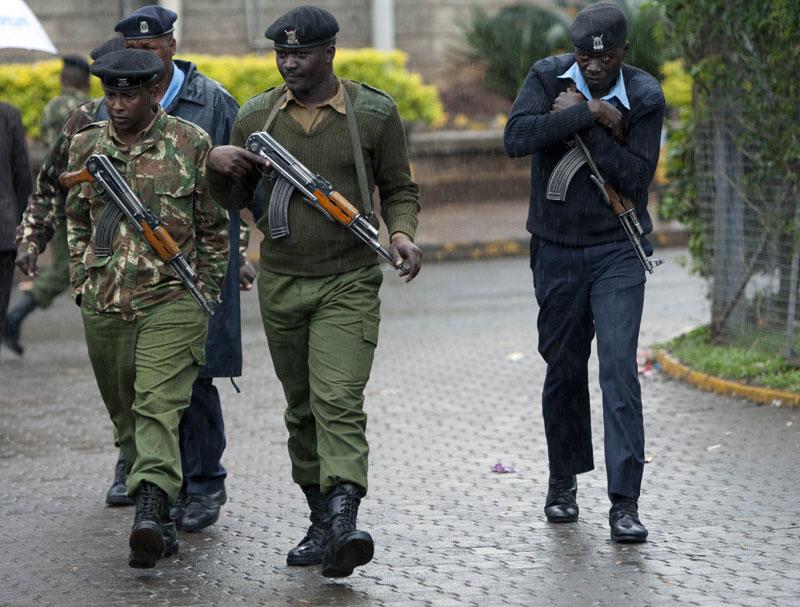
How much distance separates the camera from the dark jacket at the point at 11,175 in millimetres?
7910

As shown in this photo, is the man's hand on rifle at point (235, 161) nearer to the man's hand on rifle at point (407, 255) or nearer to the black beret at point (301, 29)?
the black beret at point (301, 29)

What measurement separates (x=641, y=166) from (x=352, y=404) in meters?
1.46

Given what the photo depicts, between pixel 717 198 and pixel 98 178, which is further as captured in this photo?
pixel 717 198

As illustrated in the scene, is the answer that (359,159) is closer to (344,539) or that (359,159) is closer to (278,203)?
(278,203)

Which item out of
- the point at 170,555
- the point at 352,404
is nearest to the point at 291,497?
the point at 170,555

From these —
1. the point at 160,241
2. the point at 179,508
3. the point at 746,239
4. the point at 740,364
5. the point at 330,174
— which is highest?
the point at 330,174

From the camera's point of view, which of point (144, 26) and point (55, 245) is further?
point (55, 245)

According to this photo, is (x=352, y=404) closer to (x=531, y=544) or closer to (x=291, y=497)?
(x=531, y=544)

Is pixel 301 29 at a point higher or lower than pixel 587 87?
higher

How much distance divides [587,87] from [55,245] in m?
7.18

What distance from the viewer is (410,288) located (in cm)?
1598

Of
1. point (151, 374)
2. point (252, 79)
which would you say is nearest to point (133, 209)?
point (151, 374)

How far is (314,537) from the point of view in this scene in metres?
6.31

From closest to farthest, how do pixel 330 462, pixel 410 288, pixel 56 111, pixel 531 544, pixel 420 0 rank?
1. pixel 330 462
2. pixel 531 544
3. pixel 56 111
4. pixel 410 288
5. pixel 420 0
